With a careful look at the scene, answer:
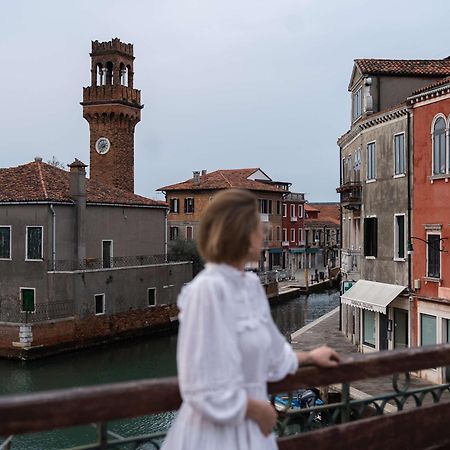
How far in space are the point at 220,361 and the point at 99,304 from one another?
25.5m

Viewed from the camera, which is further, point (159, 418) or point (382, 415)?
point (159, 418)

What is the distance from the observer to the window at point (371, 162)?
20016 millimetres

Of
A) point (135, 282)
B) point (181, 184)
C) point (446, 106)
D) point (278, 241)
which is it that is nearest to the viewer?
point (446, 106)

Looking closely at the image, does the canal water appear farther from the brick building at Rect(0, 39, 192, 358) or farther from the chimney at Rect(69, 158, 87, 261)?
the chimney at Rect(69, 158, 87, 261)

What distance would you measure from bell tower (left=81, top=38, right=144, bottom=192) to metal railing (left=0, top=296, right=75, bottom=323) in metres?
15.7

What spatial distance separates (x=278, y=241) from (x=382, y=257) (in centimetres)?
3602

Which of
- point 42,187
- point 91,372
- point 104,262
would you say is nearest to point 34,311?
point 104,262

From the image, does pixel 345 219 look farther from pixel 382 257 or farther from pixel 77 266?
pixel 77 266

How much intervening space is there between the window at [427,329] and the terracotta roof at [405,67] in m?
7.41

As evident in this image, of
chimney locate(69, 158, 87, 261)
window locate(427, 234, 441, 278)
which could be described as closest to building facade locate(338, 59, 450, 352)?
window locate(427, 234, 441, 278)

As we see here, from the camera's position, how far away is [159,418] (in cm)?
1655

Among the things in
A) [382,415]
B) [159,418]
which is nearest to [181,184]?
[159,418]

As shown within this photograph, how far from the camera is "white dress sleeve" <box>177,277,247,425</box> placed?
2348 mm

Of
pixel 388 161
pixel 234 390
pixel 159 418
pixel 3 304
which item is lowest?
pixel 159 418
